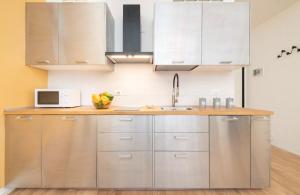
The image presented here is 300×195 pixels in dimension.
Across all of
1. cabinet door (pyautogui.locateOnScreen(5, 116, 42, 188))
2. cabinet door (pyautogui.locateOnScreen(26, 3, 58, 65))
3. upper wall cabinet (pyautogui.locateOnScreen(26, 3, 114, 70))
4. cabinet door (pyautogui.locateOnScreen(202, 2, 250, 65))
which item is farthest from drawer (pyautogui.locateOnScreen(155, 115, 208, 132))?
cabinet door (pyautogui.locateOnScreen(26, 3, 58, 65))

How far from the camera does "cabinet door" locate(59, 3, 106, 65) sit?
2.23 metres

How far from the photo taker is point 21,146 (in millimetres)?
2014

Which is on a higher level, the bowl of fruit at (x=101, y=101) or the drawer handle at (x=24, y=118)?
the bowl of fruit at (x=101, y=101)

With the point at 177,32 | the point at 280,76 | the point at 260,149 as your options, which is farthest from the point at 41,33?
the point at 280,76

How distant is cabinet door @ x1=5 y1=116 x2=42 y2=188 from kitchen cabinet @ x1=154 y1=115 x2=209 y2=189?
1297 mm

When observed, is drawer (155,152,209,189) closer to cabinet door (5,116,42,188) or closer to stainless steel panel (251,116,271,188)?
Answer: stainless steel panel (251,116,271,188)

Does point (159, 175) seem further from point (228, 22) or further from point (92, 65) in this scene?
point (228, 22)

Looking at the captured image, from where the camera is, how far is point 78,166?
6.63 ft

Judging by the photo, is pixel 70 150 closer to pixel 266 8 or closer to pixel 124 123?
pixel 124 123

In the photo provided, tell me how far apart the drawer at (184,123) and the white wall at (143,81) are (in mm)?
688

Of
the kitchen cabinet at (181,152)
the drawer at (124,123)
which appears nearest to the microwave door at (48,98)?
the drawer at (124,123)

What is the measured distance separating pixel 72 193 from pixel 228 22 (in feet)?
8.67

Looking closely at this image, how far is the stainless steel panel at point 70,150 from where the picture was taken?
79.3 inches

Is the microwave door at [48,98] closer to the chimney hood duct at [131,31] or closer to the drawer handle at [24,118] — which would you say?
the drawer handle at [24,118]
